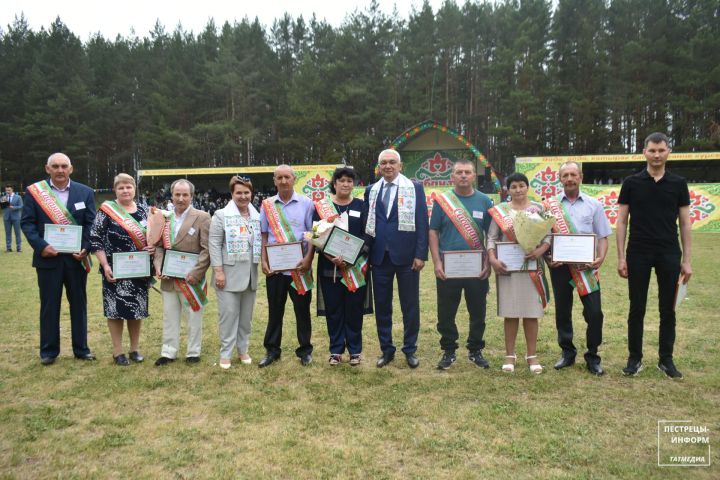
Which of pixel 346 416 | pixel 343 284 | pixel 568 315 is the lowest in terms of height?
pixel 346 416

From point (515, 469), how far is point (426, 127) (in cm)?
2406

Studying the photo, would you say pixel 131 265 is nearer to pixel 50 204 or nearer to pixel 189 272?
pixel 189 272

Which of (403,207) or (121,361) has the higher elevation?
(403,207)

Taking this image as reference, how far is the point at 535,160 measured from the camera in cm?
1981

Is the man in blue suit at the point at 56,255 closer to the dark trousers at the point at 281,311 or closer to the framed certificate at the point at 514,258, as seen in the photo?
the dark trousers at the point at 281,311

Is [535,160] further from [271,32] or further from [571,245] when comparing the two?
[271,32]

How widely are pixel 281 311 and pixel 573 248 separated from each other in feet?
8.53

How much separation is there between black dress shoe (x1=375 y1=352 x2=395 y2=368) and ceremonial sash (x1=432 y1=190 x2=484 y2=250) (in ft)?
4.03

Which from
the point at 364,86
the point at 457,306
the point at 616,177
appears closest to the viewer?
the point at 457,306

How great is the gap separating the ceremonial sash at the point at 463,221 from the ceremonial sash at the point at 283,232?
4.52 ft

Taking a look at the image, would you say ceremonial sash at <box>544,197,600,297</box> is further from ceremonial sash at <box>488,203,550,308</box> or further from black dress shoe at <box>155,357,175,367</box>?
black dress shoe at <box>155,357,175,367</box>

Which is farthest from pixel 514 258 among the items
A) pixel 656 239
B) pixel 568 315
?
pixel 656 239

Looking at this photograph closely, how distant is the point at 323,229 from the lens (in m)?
4.53

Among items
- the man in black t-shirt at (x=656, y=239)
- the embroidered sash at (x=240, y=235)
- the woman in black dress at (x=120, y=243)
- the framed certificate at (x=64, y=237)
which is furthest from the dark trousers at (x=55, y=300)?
the man in black t-shirt at (x=656, y=239)
